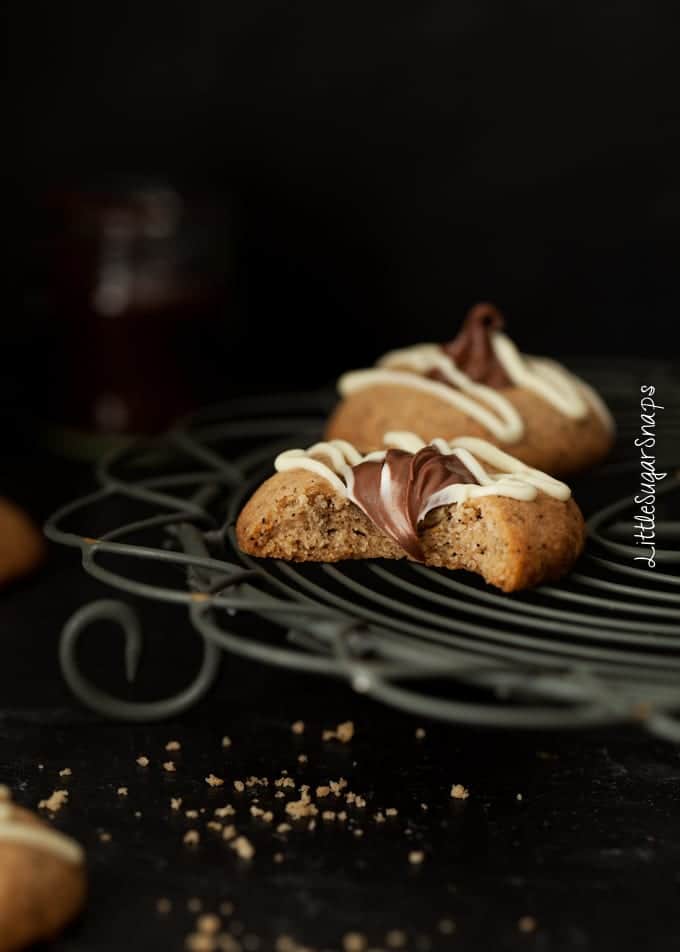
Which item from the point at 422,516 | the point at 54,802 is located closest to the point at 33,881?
the point at 54,802

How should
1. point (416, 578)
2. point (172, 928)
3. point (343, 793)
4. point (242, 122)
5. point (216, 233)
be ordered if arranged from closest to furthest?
1. point (172, 928)
2. point (343, 793)
3. point (416, 578)
4. point (216, 233)
5. point (242, 122)

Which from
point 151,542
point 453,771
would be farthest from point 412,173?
point 453,771

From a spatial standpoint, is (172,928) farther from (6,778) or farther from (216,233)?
(216,233)

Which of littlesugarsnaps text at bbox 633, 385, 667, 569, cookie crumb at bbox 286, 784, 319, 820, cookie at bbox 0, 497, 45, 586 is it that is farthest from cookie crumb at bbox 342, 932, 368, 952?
cookie at bbox 0, 497, 45, 586

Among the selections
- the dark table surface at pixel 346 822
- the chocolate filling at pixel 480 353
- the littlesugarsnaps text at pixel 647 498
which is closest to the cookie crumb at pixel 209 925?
the dark table surface at pixel 346 822

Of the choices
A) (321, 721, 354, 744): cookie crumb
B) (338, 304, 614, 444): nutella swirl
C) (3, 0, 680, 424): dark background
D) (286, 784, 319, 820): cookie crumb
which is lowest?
(321, 721, 354, 744): cookie crumb

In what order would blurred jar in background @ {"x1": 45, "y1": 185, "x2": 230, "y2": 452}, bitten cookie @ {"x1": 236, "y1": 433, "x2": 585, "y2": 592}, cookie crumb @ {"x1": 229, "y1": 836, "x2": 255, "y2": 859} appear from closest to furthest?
cookie crumb @ {"x1": 229, "y1": 836, "x2": 255, "y2": 859} → bitten cookie @ {"x1": 236, "y1": 433, "x2": 585, "y2": 592} → blurred jar in background @ {"x1": 45, "y1": 185, "x2": 230, "y2": 452}

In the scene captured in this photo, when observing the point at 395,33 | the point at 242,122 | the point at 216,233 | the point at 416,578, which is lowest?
the point at 416,578

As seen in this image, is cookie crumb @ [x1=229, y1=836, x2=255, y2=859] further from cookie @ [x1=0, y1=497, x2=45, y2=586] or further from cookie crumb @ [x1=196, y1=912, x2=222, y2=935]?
cookie @ [x1=0, y1=497, x2=45, y2=586]
